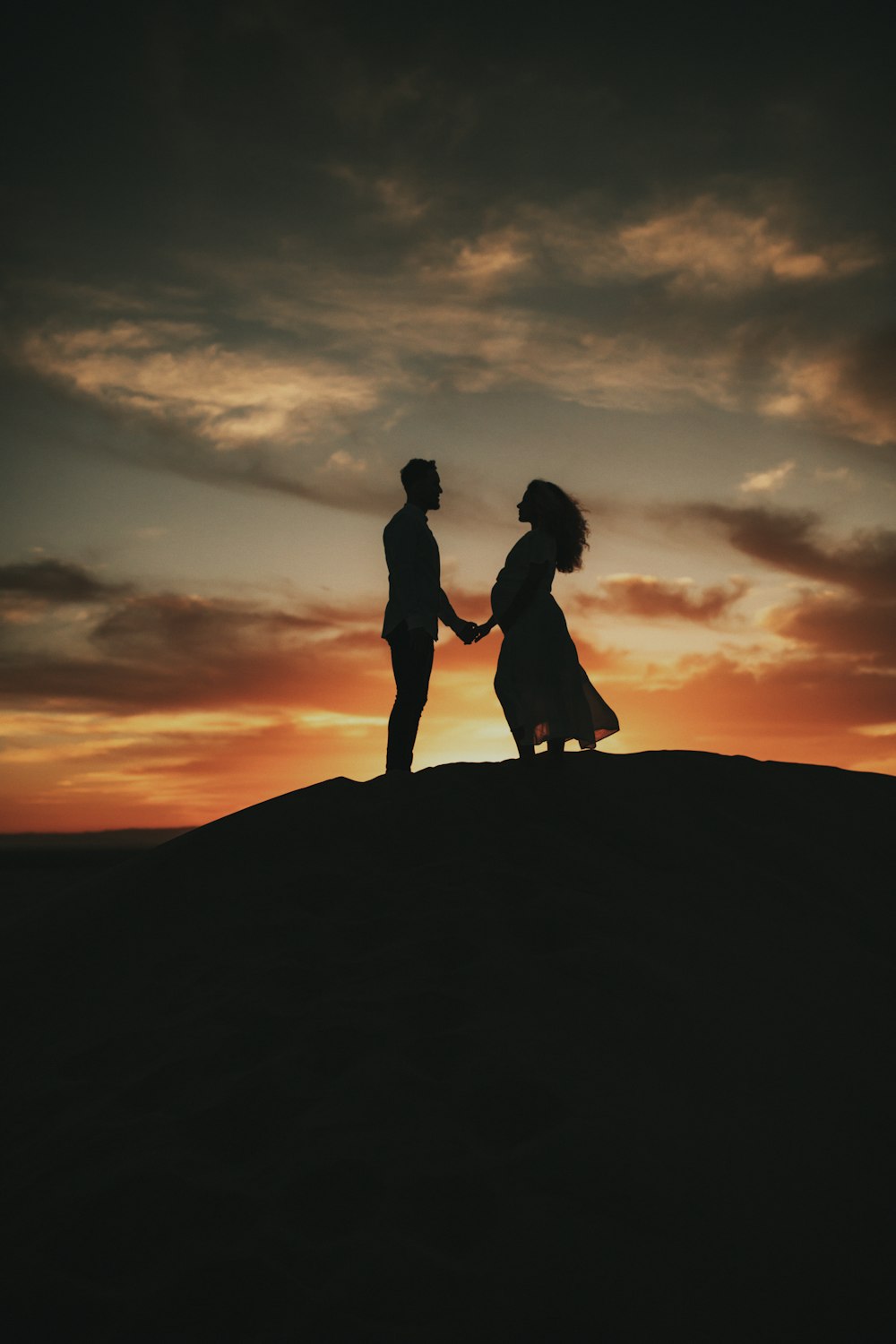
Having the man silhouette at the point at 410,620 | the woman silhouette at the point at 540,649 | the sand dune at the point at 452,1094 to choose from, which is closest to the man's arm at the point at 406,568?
the man silhouette at the point at 410,620

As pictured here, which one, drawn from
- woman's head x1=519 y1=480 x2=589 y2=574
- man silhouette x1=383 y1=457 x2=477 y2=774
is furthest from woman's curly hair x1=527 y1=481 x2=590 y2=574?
man silhouette x1=383 y1=457 x2=477 y2=774

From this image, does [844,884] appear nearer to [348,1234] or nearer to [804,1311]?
[804,1311]

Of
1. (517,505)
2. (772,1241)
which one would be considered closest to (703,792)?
(517,505)

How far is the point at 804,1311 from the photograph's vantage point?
2518mm

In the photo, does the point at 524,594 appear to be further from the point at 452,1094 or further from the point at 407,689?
the point at 452,1094

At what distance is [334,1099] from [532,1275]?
0.90m

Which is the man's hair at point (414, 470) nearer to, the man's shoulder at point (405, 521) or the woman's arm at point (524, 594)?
the man's shoulder at point (405, 521)

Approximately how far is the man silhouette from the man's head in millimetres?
113

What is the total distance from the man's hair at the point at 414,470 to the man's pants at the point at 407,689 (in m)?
1.14

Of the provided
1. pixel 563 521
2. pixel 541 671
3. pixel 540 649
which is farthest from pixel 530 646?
pixel 563 521

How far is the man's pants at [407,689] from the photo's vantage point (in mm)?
6930

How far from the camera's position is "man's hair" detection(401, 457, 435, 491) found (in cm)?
729

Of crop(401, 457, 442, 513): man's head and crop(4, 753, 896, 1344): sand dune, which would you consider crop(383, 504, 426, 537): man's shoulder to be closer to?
crop(401, 457, 442, 513): man's head

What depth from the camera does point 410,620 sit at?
22.7 ft
